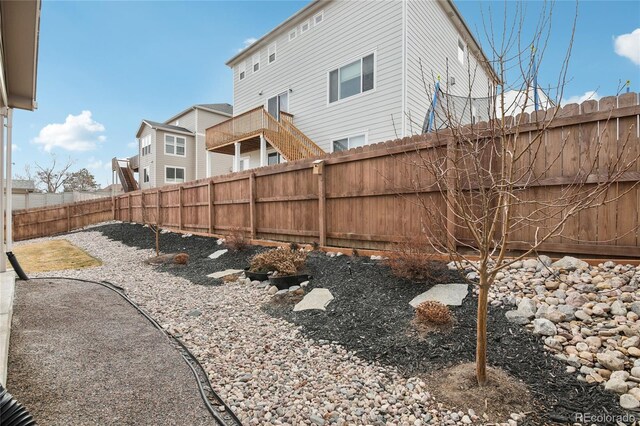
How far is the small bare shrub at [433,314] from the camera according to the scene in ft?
9.59

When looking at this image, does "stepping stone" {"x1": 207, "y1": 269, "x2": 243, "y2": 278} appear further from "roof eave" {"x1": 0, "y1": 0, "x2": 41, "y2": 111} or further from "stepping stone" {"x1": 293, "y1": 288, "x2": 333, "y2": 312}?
"roof eave" {"x1": 0, "y1": 0, "x2": 41, "y2": 111}

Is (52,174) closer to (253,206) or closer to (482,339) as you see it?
(253,206)

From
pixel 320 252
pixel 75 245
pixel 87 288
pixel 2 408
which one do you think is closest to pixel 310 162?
pixel 320 252

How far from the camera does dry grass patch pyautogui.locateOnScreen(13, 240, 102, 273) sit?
7.36 metres

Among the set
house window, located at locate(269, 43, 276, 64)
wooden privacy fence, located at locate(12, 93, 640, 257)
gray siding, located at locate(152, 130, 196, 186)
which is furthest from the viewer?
gray siding, located at locate(152, 130, 196, 186)

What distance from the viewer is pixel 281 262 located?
5.05 meters

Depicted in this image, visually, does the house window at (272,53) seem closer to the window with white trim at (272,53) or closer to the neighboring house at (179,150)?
the window with white trim at (272,53)

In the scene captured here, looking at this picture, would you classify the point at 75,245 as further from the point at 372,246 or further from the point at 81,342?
the point at 372,246

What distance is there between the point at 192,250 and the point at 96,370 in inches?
246

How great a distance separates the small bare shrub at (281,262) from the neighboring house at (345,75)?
13.9ft

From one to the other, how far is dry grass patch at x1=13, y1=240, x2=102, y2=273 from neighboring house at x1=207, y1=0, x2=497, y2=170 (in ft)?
19.2

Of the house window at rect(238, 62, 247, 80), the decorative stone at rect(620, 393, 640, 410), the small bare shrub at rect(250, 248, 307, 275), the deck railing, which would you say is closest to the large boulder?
the decorative stone at rect(620, 393, 640, 410)

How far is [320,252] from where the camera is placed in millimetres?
5883

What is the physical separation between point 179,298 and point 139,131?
22.5 meters
